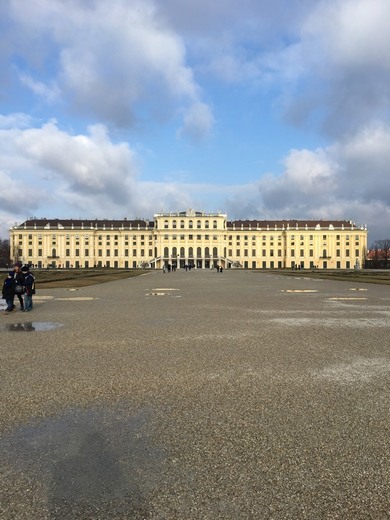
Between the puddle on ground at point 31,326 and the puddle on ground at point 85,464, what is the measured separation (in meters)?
6.45

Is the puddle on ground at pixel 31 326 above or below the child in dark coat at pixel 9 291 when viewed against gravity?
below

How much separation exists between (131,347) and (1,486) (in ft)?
16.7

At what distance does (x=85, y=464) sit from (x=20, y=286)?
12445 mm

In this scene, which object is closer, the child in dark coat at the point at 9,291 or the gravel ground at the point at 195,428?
the gravel ground at the point at 195,428

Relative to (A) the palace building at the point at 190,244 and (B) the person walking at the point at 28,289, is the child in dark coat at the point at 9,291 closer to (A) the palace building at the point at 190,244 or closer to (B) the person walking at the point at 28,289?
(B) the person walking at the point at 28,289

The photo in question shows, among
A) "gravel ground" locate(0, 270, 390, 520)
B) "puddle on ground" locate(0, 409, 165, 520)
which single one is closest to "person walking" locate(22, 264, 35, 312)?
"gravel ground" locate(0, 270, 390, 520)

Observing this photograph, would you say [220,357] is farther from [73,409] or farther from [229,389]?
[73,409]

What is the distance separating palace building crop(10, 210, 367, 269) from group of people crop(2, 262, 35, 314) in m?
131

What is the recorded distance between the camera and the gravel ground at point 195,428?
121 inches

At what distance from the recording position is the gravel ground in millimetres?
3086

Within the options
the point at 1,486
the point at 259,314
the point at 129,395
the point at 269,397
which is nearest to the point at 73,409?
the point at 129,395

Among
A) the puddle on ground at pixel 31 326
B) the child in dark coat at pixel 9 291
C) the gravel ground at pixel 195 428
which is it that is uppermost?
the child in dark coat at pixel 9 291

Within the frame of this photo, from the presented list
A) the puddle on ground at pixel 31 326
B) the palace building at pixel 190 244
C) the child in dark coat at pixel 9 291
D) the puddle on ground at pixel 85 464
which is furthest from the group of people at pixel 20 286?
the palace building at pixel 190 244

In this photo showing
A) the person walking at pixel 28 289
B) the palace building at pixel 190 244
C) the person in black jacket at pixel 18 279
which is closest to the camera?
the person walking at pixel 28 289
